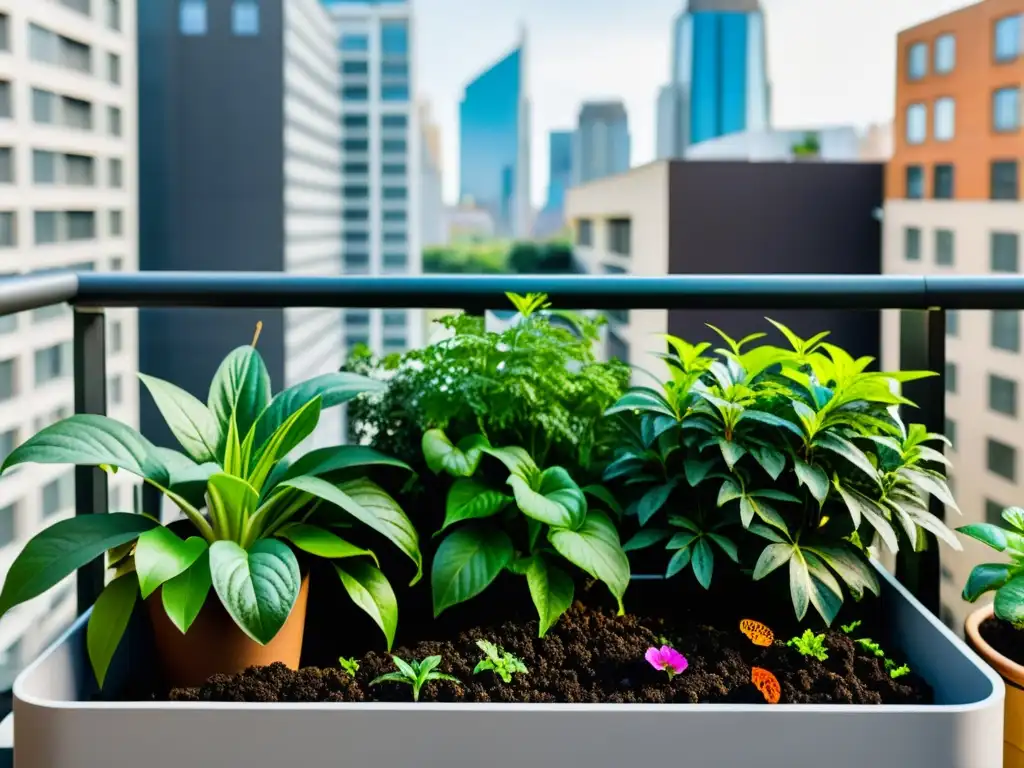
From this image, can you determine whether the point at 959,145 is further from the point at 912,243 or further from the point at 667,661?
the point at 667,661

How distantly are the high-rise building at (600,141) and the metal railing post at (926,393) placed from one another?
6.52 metres

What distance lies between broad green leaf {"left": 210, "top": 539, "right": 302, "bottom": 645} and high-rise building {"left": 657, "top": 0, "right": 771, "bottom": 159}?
7326mm

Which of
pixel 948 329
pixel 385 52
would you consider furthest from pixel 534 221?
pixel 948 329

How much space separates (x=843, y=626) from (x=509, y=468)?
1.29 ft

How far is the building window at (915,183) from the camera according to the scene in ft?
30.3

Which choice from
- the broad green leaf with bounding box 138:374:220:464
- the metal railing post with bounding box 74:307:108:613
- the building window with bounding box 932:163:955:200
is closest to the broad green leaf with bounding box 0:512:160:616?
the broad green leaf with bounding box 138:374:220:464

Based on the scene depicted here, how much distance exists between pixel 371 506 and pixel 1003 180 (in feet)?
29.6

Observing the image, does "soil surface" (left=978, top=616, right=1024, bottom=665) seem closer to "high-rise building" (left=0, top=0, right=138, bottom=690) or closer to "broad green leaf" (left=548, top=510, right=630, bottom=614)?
"broad green leaf" (left=548, top=510, right=630, bottom=614)

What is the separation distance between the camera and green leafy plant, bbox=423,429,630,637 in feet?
3.56

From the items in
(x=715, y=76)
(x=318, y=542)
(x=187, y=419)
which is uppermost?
(x=715, y=76)

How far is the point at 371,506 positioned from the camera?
3.71 feet

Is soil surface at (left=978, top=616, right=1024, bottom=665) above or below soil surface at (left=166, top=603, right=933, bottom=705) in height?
below

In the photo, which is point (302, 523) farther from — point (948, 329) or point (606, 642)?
point (948, 329)

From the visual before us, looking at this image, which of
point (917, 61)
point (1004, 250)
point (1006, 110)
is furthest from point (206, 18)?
point (1004, 250)
